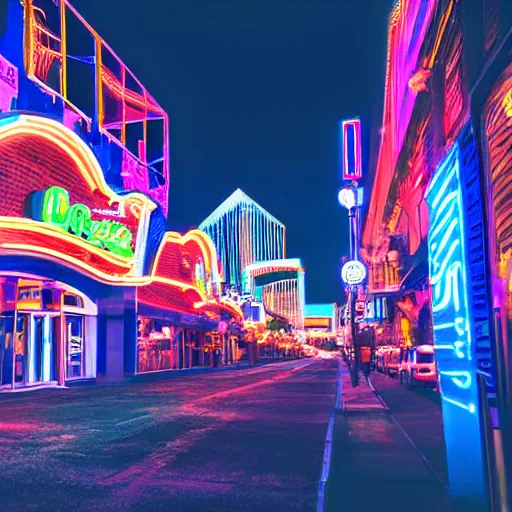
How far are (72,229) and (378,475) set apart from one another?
726 inches

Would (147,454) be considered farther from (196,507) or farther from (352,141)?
(352,141)

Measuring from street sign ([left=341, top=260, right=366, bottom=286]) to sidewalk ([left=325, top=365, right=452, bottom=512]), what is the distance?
35.9 meters

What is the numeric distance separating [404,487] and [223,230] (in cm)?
13127

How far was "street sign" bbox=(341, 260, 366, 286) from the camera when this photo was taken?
4815cm

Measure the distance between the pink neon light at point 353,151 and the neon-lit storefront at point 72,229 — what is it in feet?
76.6

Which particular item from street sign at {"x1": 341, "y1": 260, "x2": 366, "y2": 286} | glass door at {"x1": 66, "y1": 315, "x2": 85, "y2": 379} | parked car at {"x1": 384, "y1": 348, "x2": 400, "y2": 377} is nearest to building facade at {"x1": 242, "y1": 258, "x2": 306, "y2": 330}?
street sign at {"x1": 341, "y1": 260, "x2": 366, "y2": 286}

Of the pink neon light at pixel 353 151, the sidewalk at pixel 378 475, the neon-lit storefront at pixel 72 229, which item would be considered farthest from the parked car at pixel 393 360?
the pink neon light at pixel 353 151

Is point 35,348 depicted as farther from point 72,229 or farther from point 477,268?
point 477,268

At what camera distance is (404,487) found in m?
6.98

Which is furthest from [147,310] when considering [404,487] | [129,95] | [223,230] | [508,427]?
[223,230]

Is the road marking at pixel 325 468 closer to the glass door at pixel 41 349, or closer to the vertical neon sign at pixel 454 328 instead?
the vertical neon sign at pixel 454 328

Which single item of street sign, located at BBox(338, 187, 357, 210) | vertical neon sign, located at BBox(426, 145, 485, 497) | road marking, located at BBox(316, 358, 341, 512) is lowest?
road marking, located at BBox(316, 358, 341, 512)

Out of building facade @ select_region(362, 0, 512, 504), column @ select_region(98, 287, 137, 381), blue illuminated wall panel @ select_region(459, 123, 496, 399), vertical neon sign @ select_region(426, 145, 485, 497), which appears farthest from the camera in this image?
column @ select_region(98, 287, 137, 381)

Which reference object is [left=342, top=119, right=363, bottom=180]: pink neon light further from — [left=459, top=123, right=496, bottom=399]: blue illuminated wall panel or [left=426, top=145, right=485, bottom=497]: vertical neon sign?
[left=459, top=123, right=496, bottom=399]: blue illuminated wall panel
